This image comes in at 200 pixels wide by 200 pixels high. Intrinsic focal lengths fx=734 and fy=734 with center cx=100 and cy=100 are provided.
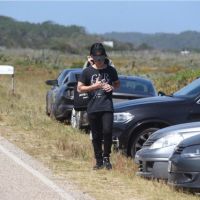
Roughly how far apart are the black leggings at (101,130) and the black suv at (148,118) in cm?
121

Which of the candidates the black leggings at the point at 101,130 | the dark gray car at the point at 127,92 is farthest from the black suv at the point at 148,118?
the dark gray car at the point at 127,92

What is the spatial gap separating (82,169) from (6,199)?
109 inches

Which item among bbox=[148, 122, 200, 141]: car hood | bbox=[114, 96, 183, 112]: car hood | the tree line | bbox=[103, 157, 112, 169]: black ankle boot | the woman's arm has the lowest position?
the tree line

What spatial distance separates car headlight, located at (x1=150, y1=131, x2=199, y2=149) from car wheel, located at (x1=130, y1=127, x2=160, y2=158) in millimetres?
2056

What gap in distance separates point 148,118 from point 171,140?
2.18 metres

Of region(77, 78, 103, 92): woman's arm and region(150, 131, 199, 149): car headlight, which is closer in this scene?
region(150, 131, 199, 149): car headlight

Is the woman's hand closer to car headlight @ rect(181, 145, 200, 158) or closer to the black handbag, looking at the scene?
the black handbag

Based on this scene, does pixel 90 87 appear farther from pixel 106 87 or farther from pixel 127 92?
pixel 127 92

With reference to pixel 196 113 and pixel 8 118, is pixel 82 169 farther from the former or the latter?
pixel 8 118

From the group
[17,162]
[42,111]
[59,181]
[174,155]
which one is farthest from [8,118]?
[174,155]

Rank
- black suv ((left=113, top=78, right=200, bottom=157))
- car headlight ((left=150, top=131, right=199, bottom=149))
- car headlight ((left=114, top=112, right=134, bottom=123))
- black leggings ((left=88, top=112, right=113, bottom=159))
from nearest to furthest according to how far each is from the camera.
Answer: car headlight ((left=150, top=131, right=199, bottom=149))
black leggings ((left=88, top=112, right=113, bottom=159))
black suv ((left=113, top=78, right=200, bottom=157))
car headlight ((left=114, top=112, right=134, bottom=123))

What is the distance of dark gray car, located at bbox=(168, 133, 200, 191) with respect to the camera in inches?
358

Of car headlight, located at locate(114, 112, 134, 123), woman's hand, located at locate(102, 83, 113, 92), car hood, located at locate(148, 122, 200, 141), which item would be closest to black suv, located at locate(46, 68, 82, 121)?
car headlight, located at locate(114, 112, 134, 123)

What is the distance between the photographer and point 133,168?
37.9 feet
